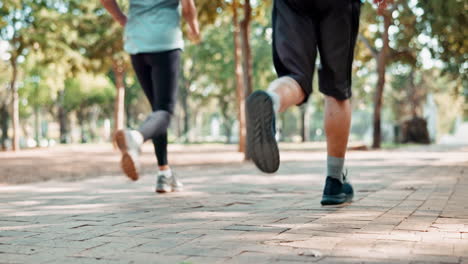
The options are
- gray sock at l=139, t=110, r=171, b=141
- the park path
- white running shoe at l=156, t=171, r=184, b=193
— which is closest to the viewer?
the park path

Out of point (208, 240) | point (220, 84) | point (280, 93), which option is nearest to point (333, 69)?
point (280, 93)

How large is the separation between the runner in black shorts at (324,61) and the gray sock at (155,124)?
1.12m

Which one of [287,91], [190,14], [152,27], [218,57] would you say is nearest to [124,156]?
[287,91]

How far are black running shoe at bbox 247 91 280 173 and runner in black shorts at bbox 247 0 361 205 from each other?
36 mm

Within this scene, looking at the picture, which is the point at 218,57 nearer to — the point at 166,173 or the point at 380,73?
the point at 380,73

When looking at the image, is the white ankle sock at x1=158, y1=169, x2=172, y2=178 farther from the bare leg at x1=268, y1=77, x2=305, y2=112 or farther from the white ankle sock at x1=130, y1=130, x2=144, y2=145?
the bare leg at x1=268, y1=77, x2=305, y2=112

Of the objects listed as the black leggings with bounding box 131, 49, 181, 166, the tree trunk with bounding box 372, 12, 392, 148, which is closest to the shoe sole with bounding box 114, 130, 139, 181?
the black leggings with bounding box 131, 49, 181, 166

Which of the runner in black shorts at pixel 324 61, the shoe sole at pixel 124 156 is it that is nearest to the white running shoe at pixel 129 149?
the shoe sole at pixel 124 156

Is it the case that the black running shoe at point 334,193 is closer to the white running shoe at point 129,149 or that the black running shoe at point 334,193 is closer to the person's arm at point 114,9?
the white running shoe at point 129,149

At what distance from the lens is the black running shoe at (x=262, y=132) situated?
2.59 meters

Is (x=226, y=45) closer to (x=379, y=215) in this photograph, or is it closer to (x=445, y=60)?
(x=445, y=60)

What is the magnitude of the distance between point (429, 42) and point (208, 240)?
751 inches

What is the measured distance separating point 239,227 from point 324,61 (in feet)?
4.01

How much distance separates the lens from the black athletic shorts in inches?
125
